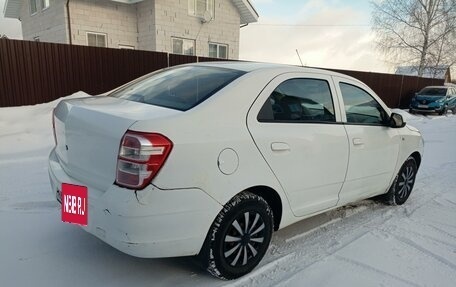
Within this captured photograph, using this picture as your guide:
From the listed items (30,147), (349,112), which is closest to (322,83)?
(349,112)

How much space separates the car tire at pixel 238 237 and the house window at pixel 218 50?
15.9 meters

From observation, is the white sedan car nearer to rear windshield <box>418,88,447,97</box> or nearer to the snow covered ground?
the snow covered ground

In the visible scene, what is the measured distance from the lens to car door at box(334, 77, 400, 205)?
3.56 metres

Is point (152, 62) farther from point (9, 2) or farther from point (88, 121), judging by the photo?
point (9, 2)

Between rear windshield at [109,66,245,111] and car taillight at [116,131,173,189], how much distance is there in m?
0.39

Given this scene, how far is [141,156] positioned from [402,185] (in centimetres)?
367

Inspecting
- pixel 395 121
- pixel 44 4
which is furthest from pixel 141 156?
pixel 44 4

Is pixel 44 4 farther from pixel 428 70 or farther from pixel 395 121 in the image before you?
pixel 428 70

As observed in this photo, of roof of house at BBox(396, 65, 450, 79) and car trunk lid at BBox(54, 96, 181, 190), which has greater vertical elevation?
roof of house at BBox(396, 65, 450, 79)

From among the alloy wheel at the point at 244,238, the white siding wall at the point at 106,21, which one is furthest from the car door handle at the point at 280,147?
the white siding wall at the point at 106,21

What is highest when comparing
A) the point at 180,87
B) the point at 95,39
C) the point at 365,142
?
the point at 95,39

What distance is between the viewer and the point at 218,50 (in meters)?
18.1

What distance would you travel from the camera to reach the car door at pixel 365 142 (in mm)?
3564

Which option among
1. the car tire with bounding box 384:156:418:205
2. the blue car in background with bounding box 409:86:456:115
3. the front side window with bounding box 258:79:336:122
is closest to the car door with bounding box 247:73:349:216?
the front side window with bounding box 258:79:336:122
